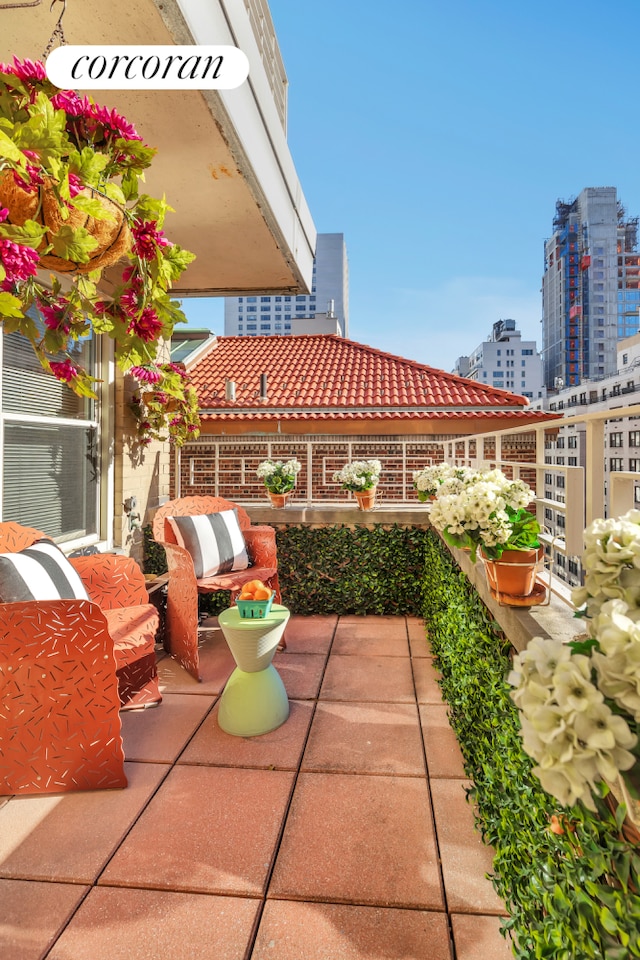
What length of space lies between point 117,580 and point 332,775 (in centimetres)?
178

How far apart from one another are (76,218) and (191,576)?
277 centimetres

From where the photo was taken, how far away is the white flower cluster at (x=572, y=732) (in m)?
0.68

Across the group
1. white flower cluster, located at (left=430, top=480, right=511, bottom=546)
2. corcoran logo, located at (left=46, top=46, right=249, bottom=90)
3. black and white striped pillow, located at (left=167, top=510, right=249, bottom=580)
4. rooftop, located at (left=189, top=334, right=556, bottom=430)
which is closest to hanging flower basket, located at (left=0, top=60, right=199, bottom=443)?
corcoran logo, located at (left=46, top=46, right=249, bottom=90)

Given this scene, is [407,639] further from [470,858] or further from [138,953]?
[138,953]

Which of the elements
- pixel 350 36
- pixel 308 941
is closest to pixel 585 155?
pixel 350 36

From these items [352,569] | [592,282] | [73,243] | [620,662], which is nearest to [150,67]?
[73,243]

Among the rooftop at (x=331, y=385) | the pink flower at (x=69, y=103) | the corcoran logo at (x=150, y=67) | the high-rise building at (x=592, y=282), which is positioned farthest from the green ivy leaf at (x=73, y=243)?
the high-rise building at (x=592, y=282)

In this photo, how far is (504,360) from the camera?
287 ft

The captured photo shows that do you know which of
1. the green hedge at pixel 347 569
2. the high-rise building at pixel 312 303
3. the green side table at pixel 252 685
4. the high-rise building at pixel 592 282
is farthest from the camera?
the high-rise building at pixel 312 303

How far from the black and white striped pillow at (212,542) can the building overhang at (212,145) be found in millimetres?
1911

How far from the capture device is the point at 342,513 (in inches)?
202

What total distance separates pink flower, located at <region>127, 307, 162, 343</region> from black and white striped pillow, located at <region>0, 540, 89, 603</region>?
1555 millimetres

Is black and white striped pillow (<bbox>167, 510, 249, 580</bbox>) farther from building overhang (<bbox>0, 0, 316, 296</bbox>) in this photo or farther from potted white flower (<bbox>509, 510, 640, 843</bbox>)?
potted white flower (<bbox>509, 510, 640, 843</bbox>)

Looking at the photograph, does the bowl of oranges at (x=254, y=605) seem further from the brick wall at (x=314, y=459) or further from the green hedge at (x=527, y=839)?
the brick wall at (x=314, y=459)
